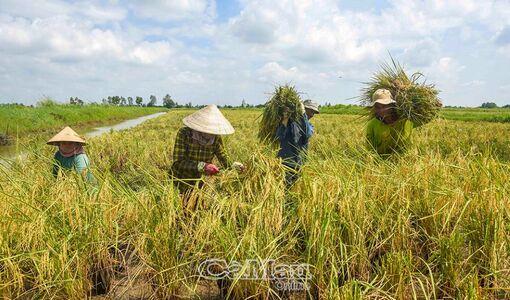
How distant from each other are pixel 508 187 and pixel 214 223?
1716 mm

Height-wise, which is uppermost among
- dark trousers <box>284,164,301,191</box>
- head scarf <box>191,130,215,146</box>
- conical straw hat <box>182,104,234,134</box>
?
conical straw hat <box>182,104,234,134</box>

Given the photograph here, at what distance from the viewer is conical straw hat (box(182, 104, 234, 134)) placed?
2.61 m

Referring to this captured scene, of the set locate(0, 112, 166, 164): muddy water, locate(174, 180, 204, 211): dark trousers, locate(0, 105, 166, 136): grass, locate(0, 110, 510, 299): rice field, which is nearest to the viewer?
locate(0, 110, 510, 299): rice field

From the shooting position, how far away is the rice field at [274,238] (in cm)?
162

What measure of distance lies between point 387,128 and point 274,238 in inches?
75.4

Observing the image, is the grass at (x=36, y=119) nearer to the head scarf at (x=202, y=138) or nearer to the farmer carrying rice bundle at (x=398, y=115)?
the head scarf at (x=202, y=138)

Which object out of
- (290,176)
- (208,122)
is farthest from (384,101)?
(208,122)

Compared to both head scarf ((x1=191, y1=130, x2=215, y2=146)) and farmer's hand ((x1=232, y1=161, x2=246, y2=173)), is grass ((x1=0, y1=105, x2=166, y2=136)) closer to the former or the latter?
head scarf ((x1=191, y1=130, x2=215, y2=146))

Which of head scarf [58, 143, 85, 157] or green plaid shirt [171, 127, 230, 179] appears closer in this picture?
green plaid shirt [171, 127, 230, 179]

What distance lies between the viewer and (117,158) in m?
6.25

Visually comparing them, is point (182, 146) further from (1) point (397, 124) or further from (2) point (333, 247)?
(1) point (397, 124)

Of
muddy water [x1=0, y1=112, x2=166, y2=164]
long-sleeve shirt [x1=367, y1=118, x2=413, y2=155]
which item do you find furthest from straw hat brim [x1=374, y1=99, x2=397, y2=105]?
muddy water [x1=0, y1=112, x2=166, y2=164]

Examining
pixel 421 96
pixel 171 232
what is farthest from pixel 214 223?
pixel 421 96

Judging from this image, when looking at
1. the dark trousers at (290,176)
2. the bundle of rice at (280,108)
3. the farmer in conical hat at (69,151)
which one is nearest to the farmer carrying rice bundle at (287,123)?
the bundle of rice at (280,108)
